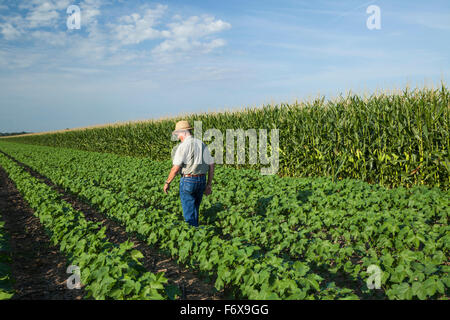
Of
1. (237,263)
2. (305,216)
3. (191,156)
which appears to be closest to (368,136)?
(305,216)

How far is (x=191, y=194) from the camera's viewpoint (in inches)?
225

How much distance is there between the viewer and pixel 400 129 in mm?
8672

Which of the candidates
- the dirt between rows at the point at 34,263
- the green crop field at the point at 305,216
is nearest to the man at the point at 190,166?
the green crop field at the point at 305,216

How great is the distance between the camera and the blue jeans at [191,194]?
562 cm

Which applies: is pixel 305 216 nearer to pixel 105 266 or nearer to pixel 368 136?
pixel 105 266

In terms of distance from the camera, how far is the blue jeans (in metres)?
5.62

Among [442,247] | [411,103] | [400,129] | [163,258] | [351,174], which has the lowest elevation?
[163,258]

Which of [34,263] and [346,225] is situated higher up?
[346,225]

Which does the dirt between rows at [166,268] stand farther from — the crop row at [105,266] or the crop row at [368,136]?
the crop row at [368,136]

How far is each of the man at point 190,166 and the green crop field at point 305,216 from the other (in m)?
0.42

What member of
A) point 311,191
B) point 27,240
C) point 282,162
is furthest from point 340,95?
point 27,240

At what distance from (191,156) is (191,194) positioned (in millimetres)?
741
